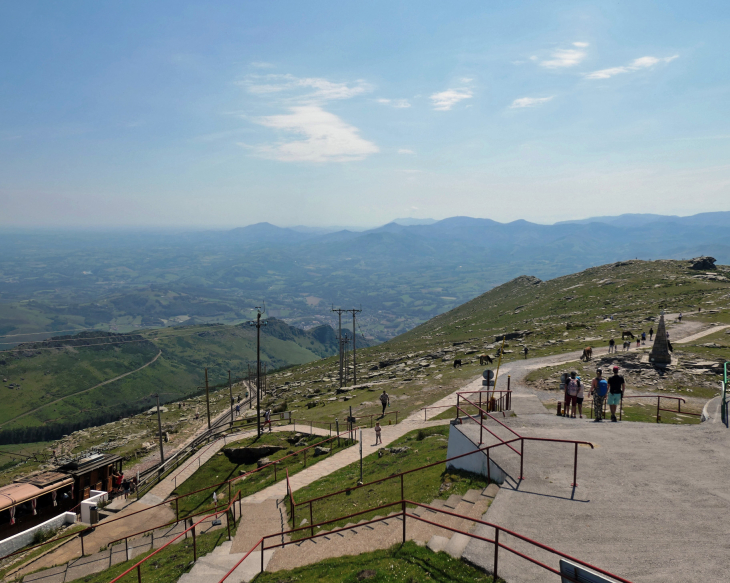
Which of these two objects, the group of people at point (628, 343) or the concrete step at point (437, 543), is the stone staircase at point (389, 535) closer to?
the concrete step at point (437, 543)

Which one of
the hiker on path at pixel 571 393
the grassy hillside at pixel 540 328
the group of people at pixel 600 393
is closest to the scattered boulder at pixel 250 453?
the grassy hillside at pixel 540 328

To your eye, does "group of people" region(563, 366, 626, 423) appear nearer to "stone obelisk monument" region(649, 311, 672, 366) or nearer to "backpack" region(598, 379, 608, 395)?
"backpack" region(598, 379, 608, 395)

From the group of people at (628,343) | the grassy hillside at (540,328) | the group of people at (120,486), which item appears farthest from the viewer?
the grassy hillside at (540,328)

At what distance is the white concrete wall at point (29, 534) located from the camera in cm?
2683

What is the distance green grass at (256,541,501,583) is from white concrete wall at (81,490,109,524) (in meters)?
25.3

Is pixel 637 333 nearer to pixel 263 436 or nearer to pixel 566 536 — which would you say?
pixel 263 436

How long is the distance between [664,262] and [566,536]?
436 ft

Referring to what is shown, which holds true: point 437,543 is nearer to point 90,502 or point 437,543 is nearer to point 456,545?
point 456,545

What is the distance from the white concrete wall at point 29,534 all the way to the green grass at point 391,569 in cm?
2516

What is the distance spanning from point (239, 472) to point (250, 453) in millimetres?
2343

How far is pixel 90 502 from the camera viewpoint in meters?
31.6

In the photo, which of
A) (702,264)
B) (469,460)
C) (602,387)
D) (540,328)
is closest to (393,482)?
(469,460)

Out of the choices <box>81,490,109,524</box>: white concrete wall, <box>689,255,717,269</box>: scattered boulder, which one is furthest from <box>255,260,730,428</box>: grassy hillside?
<box>81,490,109,524</box>: white concrete wall

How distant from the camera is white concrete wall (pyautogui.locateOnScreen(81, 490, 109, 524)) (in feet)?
100
